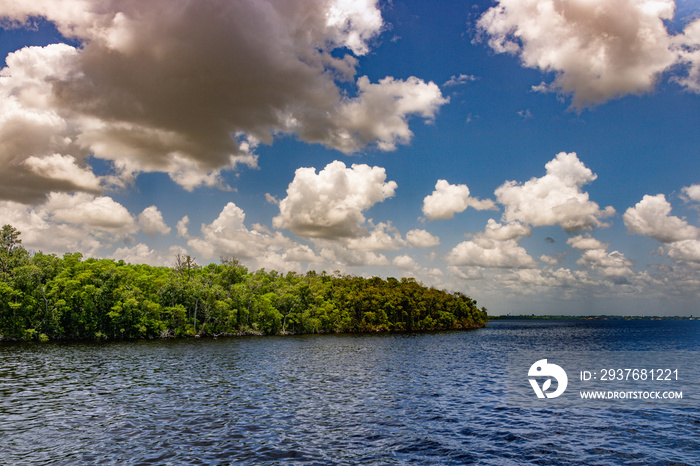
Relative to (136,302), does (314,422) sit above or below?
below

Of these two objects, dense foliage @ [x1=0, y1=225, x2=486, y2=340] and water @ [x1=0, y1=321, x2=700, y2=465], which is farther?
dense foliage @ [x1=0, y1=225, x2=486, y2=340]

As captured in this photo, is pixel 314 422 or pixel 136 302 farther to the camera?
pixel 136 302

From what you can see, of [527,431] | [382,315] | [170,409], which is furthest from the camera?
[382,315]

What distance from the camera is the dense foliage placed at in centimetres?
10331

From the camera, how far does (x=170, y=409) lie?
3291cm

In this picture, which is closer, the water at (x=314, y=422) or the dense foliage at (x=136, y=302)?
the water at (x=314, y=422)

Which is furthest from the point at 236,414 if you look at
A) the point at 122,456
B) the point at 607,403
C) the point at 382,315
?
the point at 382,315

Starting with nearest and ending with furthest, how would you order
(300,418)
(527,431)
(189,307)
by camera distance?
(527,431), (300,418), (189,307)

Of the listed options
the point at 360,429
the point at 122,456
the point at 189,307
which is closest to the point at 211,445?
the point at 122,456

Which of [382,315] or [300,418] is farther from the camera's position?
[382,315]

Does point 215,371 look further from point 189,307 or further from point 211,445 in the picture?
point 189,307

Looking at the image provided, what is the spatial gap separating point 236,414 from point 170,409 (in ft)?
19.9

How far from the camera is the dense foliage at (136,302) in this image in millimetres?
103312

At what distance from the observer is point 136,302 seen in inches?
4500
